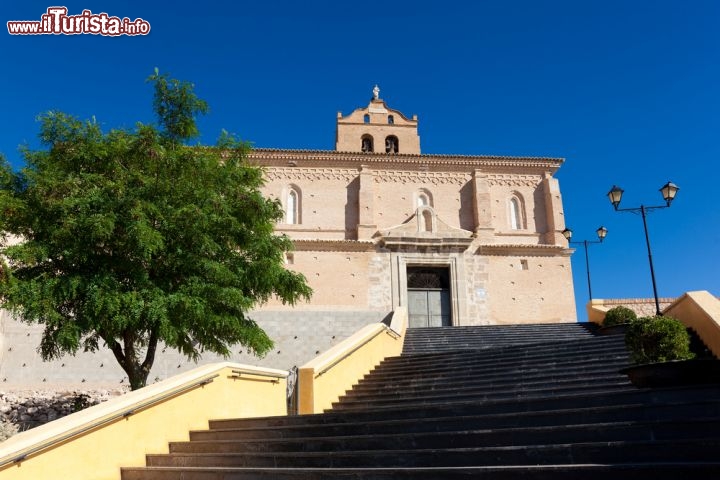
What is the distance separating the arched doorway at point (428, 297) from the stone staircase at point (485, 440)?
15858mm

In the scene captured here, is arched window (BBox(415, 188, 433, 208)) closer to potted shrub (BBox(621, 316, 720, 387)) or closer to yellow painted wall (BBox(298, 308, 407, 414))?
yellow painted wall (BBox(298, 308, 407, 414))

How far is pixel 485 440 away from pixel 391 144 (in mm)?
26419

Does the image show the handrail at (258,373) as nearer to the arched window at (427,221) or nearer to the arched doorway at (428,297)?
the arched doorway at (428,297)

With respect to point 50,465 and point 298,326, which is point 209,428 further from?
point 298,326

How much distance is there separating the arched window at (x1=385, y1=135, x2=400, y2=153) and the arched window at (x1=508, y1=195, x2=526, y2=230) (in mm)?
6669

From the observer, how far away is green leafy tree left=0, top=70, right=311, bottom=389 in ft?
37.8

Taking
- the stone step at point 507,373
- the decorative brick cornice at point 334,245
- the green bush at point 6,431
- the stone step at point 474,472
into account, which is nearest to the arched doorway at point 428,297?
the decorative brick cornice at point 334,245

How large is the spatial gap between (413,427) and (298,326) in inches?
513

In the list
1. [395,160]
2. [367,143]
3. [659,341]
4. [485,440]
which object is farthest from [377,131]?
[485,440]

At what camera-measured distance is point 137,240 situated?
1157cm

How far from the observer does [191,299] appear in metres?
11.9

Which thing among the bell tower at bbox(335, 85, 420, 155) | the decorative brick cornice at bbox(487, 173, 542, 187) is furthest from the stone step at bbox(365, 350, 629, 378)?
the bell tower at bbox(335, 85, 420, 155)

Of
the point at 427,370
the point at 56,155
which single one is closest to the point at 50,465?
the point at 427,370

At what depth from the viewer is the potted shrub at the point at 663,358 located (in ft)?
21.5
